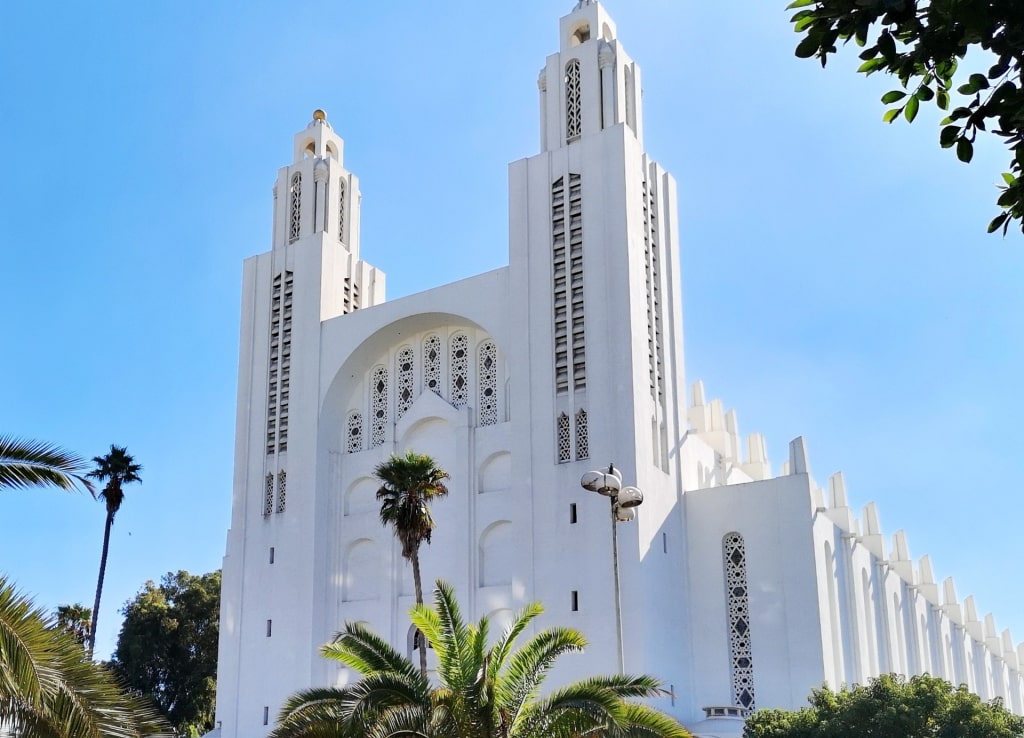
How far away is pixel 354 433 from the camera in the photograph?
3719 cm

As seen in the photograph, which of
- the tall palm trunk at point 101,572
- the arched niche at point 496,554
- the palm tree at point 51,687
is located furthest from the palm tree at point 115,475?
the palm tree at point 51,687

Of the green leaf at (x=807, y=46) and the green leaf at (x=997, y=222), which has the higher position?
the green leaf at (x=807, y=46)

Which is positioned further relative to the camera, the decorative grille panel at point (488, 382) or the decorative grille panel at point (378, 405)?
the decorative grille panel at point (378, 405)

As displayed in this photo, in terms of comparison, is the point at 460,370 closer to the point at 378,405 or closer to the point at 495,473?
the point at 378,405

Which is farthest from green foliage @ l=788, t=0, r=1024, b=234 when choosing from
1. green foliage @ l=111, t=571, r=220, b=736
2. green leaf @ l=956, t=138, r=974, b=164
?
green foliage @ l=111, t=571, r=220, b=736

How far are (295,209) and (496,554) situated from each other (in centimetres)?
1445

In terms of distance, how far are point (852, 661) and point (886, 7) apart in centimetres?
2754

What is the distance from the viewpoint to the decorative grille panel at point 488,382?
3419 cm

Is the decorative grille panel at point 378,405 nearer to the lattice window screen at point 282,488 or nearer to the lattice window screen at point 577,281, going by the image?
the lattice window screen at point 282,488

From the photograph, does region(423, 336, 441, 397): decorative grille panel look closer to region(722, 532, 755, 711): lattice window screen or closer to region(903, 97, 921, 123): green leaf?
region(722, 532, 755, 711): lattice window screen

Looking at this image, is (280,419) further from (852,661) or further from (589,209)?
(852,661)

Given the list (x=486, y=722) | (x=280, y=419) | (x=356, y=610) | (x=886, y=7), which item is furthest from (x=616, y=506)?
(x=280, y=419)

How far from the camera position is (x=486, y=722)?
15898 millimetres

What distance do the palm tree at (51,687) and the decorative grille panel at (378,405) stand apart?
85.7 feet
